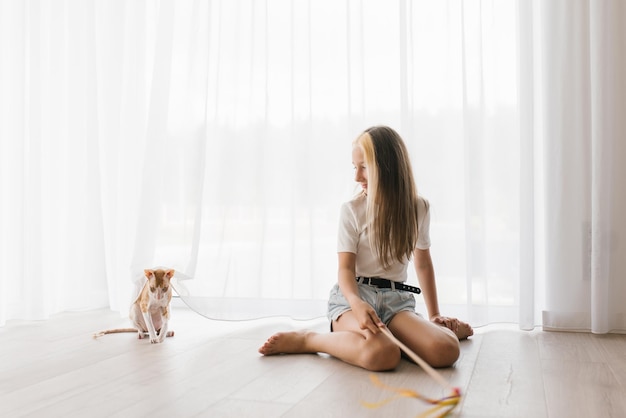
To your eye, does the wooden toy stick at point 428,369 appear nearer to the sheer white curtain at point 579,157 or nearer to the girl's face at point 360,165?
the girl's face at point 360,165

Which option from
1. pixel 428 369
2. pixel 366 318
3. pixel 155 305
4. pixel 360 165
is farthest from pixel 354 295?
pixel 155 305

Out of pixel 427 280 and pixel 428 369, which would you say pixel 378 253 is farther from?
pixel 428 369

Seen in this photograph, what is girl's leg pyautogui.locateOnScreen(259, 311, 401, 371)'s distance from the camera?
172 centimetres

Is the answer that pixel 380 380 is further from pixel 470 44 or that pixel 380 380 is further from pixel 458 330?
pixel 470 44

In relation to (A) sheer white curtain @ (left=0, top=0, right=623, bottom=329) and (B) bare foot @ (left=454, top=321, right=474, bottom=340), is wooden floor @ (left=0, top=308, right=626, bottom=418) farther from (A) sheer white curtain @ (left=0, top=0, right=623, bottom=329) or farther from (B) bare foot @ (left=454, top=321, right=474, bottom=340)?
(A) sheer white curtain @ (left=0, top=0, right=623, bottom=329)

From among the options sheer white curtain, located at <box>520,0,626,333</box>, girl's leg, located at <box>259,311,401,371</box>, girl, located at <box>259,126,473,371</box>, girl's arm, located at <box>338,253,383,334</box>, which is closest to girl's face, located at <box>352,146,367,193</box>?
girl, located at <box>259,126,473,371</box>

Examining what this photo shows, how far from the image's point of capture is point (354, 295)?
1.85 meters

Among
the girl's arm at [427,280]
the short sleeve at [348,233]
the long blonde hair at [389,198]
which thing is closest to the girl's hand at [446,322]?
the girl's arm at [427,280]

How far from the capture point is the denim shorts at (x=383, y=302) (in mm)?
1984

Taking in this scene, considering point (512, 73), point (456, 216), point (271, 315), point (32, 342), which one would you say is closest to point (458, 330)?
point (456, 216)

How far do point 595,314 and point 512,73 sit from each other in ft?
3.04

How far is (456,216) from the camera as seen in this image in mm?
2443

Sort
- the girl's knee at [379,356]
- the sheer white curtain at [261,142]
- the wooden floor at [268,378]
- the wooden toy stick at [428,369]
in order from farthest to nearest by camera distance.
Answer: the sheer white curtain at [261,142] → the girl's knee at [379,356] → the wooden floor at [268,378] → the wooden toy stick at [428,369]

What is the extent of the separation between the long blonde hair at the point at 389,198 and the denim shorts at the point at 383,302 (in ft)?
0.28
